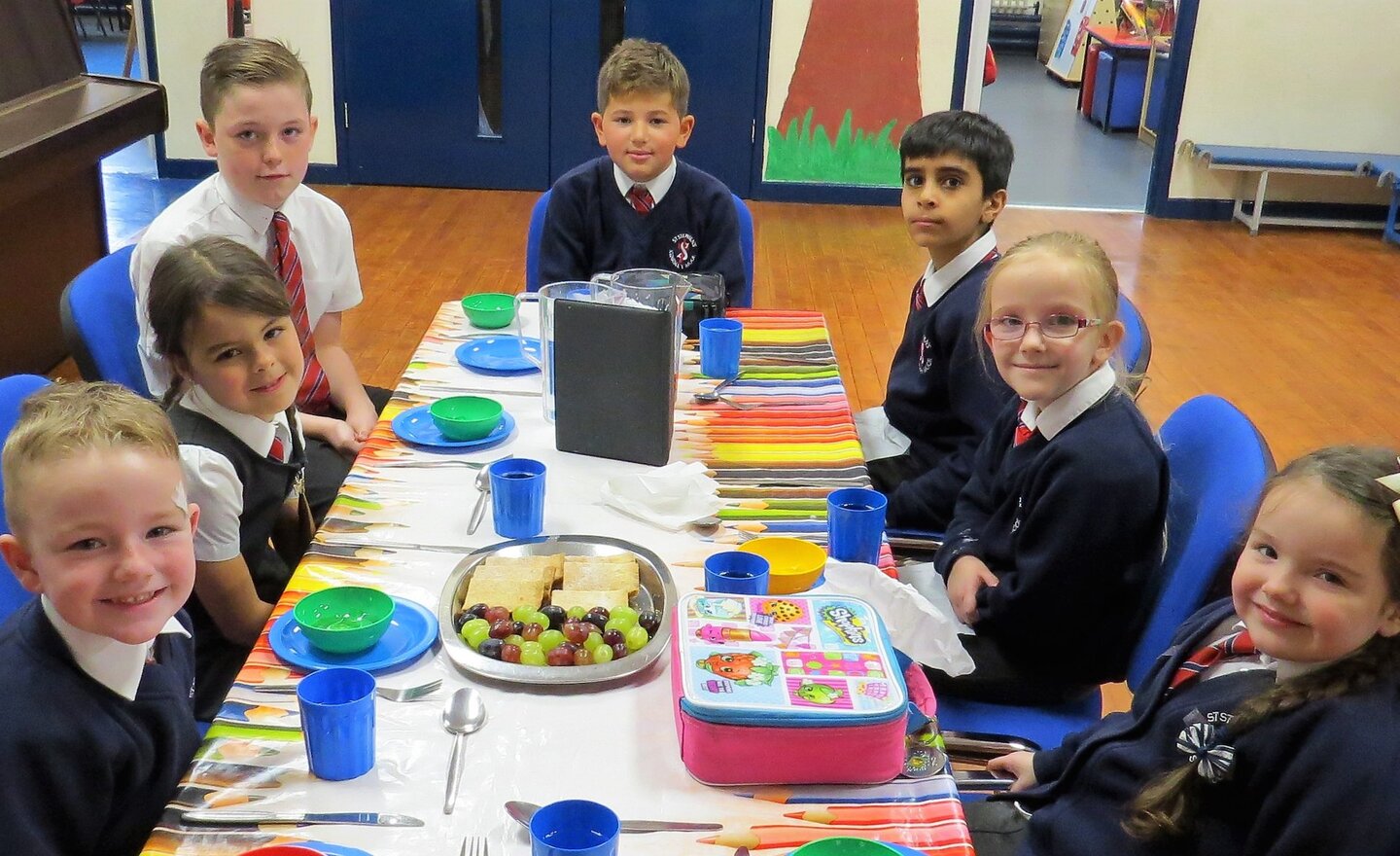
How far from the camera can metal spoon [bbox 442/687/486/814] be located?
3.67ft

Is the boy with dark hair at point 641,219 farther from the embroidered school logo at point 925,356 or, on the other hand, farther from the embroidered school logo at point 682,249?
the embroidered school logo at point 925,356

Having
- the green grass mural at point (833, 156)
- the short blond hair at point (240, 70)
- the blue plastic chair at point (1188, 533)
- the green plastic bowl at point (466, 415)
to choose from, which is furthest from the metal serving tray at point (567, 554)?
the green grass mural at point (833, 156)

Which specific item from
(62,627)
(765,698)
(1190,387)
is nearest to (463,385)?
(62,627)

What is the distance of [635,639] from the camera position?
1.26 meters

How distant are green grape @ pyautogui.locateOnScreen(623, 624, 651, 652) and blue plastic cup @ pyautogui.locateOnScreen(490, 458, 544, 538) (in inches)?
12.0

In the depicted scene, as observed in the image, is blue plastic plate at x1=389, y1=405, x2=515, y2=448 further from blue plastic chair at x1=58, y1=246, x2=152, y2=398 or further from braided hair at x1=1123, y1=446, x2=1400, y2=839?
braided hair at x1=1123, y1=446, x2=1400, y2=839

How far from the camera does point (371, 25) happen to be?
5.96 m

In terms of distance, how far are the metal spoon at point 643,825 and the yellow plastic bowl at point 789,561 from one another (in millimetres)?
416

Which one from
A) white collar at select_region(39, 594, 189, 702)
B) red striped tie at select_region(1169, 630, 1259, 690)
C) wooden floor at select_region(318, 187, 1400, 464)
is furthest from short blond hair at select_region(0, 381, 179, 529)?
wooden floor at select_region(318, 187, 1400, 464)

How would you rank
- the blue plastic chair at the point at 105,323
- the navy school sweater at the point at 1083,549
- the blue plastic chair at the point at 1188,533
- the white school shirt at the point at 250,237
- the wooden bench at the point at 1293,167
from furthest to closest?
the wooden bench at the point at 1293,167, the white school shirt at the point at 250,237, the blue plastic chair at the point at 105,323, the navy school sweater at the point at 1083,549, the blue plastic chair at the point at 1188,533

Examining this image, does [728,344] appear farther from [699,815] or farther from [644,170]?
[699,815]

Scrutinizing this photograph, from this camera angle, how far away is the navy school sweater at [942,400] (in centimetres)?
213

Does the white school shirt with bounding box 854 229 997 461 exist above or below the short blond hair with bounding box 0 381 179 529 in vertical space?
below

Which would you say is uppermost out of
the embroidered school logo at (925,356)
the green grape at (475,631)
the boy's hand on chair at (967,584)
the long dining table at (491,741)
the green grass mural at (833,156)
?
the green grape at (475,631)
